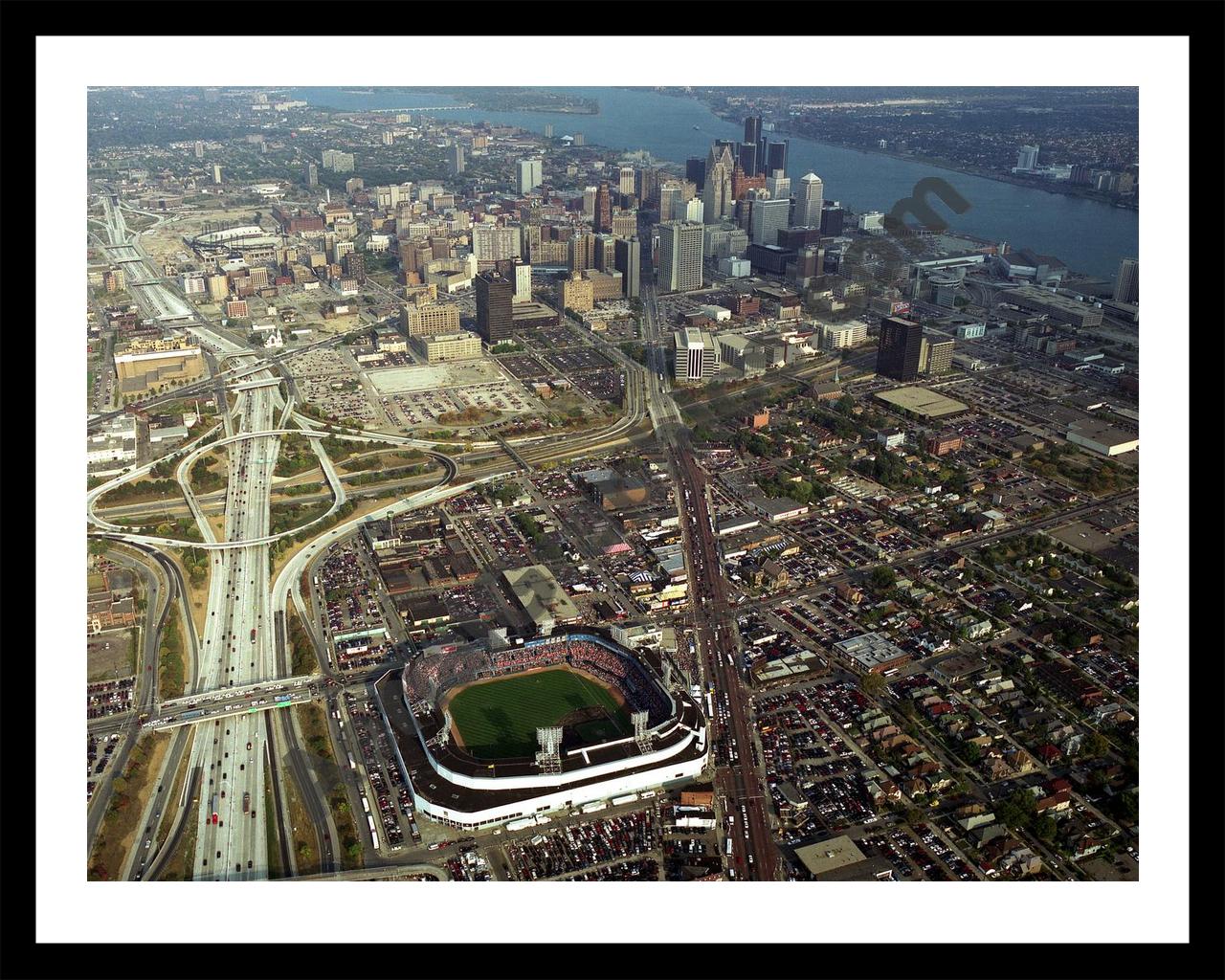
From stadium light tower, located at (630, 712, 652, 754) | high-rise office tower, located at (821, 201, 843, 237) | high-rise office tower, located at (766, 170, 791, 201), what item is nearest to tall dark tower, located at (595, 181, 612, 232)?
high-rise office tower, located at (766, 170, 791, 201)

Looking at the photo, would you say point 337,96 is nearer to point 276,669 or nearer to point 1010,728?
point 276,669

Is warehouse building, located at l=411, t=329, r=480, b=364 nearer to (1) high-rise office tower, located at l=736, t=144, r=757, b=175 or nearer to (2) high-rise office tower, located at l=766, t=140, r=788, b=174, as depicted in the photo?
(2) high-rise office tower, located at l=766, t=140, r=788, b=174

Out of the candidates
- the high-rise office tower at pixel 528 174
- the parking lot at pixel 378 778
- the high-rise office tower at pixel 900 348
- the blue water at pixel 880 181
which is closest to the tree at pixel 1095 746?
the parking lot at pixel 378 778

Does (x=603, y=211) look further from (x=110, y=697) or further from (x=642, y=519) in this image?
(x=110, y=697)

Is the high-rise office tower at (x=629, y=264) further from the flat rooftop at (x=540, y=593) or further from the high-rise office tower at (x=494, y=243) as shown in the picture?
the flat rooftop at (x=540, y=593)

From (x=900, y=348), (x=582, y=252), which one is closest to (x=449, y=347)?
(x=582, y=252)

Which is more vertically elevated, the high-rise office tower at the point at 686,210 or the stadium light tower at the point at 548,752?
the high-rise office tower at the point at 686,210
